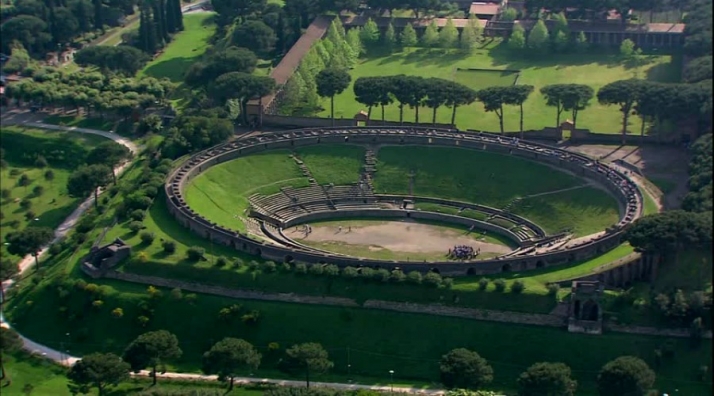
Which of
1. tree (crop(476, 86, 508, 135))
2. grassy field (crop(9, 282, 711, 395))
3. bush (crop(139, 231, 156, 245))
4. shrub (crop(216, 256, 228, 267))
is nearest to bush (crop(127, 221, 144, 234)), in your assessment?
bush (crop(139, 231, 156, 245))

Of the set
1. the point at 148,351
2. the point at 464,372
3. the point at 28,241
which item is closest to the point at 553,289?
the point at 464,372

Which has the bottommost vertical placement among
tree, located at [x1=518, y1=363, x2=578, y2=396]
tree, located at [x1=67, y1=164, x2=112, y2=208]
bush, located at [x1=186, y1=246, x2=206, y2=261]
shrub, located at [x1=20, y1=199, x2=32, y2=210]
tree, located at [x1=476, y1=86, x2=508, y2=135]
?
tree, located at [x1=518, y1=363, x2=578, y2=396]

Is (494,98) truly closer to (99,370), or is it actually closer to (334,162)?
(334,162)

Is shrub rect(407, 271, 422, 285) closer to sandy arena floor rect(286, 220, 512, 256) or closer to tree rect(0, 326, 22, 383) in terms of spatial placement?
sandy arena floor rect(286, 220, 512, 256)

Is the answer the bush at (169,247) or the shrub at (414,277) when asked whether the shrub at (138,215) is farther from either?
the shrub at (414,277)

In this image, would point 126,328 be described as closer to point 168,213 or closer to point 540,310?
point 168,213

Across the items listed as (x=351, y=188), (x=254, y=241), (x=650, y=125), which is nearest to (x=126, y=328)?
(x=254, y=241)

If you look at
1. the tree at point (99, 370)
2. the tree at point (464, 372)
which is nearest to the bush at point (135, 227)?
the tree at point (99, 370)
